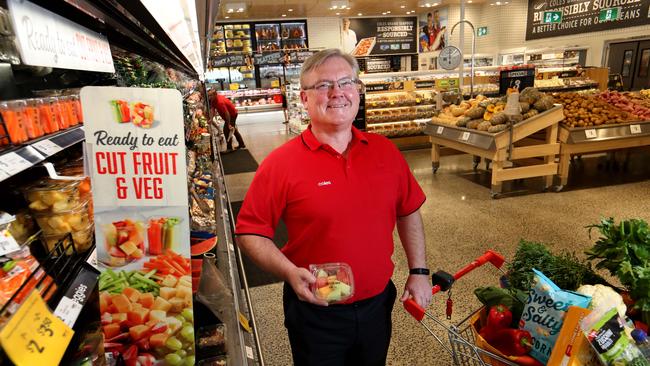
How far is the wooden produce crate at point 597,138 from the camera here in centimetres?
491

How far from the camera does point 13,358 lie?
1.50ft

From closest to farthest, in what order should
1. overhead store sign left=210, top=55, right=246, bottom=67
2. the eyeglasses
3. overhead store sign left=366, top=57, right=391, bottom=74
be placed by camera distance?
the eyeglasses < overhead store sign left=210, top=55, right=246, bottom=67 < overhead store sign left=366, top=57, right=391, bottom=74

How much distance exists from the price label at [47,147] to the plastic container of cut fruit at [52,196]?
0.28 ft

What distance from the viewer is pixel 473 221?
430 cm

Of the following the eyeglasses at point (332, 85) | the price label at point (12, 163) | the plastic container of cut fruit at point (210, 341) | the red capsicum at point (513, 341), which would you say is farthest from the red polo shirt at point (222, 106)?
the price label at point (12, 163)

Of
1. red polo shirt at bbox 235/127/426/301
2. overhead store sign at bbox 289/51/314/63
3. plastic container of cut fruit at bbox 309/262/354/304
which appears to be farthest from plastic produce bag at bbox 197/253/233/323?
overhead store sign at bbox 289/51/314/63

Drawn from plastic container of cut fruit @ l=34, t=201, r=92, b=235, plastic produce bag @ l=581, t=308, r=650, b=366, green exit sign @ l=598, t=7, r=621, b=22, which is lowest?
plastic produce bag @ l=581, t=308, r=650, b=366

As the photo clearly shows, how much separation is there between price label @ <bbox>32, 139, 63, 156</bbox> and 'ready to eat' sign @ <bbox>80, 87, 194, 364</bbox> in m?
0.28

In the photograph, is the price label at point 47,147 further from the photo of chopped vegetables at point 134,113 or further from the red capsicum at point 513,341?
the red capsicum at point 513,341

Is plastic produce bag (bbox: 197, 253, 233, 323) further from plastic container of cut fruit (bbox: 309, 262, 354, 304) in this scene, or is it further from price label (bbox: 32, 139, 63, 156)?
price label (bbox: 32, 139, 63, 156)

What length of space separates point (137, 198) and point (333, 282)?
756 mm

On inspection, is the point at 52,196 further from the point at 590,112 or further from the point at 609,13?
the point at 609,13

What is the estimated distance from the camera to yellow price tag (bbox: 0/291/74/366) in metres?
0.46

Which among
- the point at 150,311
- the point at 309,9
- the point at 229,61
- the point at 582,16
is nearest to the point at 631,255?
the point at 150,311
